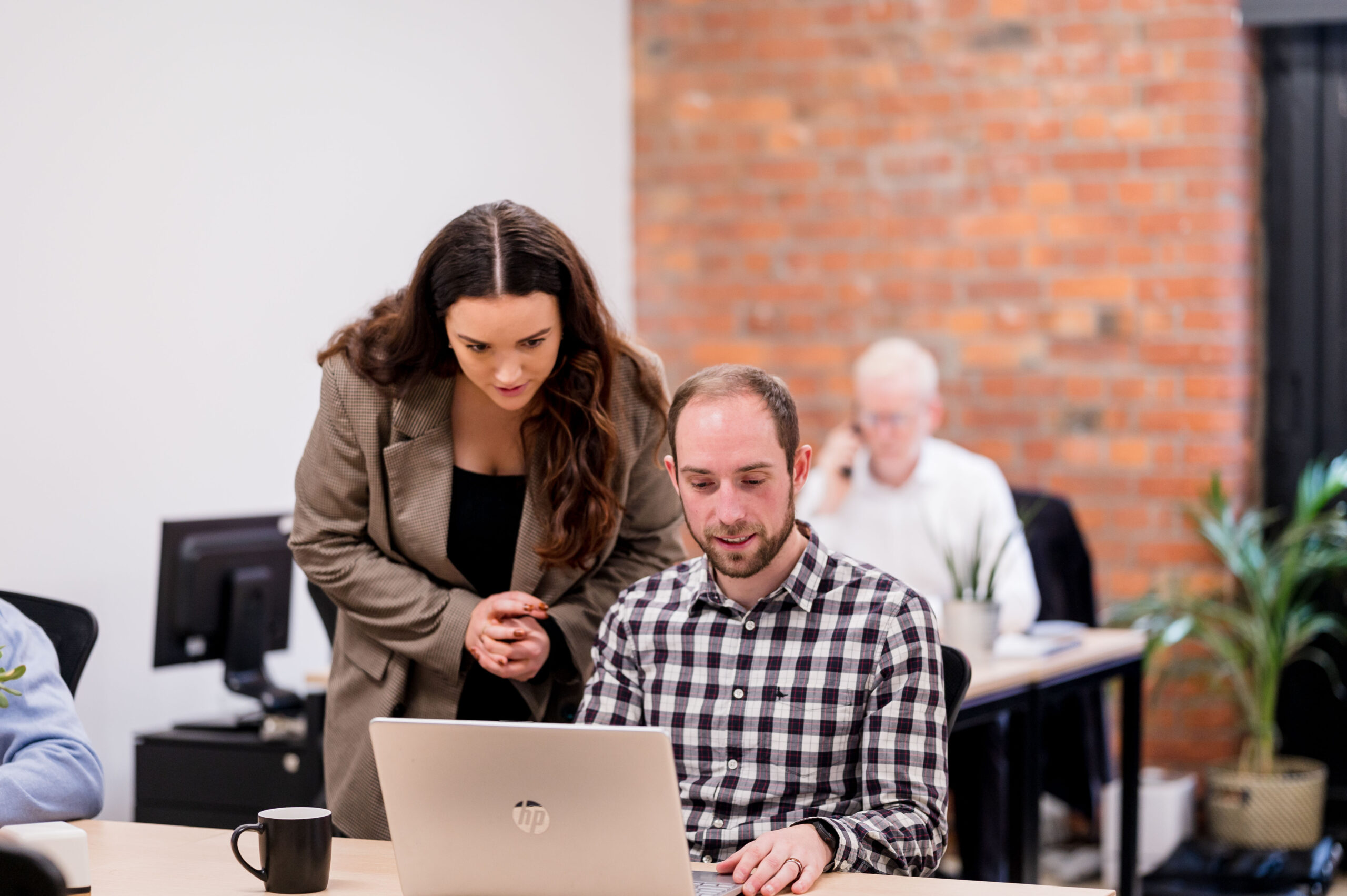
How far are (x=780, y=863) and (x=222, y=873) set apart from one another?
1.99 feet

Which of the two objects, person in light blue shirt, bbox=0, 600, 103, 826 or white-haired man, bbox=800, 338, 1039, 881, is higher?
white-haired man, bbox=800, 338, 1039, 881

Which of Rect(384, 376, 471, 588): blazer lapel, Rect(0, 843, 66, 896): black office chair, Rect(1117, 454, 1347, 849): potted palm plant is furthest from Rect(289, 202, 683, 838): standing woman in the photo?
Rect(1117, 454, 1347, 849): potted palm plant

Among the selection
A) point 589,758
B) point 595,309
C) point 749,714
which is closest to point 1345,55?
point 595,309

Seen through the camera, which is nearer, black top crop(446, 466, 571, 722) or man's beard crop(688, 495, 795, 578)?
man's beard crop(688, 495, 795, 578)

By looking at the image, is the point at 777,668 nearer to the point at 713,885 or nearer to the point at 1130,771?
the point at 713,885

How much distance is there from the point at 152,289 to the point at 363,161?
2.63ft

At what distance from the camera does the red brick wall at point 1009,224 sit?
4.43 metres

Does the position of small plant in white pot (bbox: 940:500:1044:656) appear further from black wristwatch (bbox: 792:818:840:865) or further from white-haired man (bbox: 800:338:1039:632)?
black wristwatch (bbox: 792:818:840:865)

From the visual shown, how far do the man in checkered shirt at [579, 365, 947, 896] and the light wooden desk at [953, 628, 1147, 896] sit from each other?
109 centimetres

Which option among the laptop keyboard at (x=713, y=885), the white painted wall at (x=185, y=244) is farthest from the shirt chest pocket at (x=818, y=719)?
the white painted wall at (x=185, y=244)

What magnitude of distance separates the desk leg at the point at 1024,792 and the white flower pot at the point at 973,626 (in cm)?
15

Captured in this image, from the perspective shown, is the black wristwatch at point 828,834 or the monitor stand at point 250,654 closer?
the black wristwatch at point 828,834

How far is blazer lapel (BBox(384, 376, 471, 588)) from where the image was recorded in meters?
2.26

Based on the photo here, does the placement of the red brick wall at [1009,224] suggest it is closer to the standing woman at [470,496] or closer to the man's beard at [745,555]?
the standing woman at [470,496]
